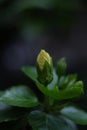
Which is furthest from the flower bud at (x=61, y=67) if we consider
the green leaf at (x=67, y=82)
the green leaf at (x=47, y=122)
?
the green leaf at (x=47, y=122)

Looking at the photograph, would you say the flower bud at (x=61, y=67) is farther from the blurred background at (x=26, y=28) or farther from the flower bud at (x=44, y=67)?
the blurred background at (x=26, y=28)

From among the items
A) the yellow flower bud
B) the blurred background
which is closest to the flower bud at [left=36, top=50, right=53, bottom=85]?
the yellow flower bud

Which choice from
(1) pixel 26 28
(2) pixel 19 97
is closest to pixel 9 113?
(2) pixel 19 97

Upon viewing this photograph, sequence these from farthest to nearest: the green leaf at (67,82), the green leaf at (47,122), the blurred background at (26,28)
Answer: the blurred background at (26,28), the green leaf at (67,82), the green leaf at (47,122)

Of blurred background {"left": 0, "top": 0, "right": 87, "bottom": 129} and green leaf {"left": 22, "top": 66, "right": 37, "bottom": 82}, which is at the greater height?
blurred background {"left": 0, "top": 0, "right": 87, "bottom": 129}

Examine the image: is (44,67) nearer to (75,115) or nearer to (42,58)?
(42,58)

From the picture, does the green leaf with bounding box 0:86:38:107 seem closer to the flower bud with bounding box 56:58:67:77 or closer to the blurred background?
the flower bud with bounding box 56:58:67:77
